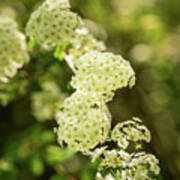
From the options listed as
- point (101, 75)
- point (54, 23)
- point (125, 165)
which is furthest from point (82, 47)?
point (125, 165)

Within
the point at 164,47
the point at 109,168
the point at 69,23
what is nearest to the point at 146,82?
the point at 164,47

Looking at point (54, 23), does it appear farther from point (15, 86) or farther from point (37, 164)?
point (37, 164)

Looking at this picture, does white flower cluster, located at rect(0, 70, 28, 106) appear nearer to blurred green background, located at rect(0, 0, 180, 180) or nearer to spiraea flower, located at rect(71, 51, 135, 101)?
blurred green background, located at rect(0, 0, 180, 180)

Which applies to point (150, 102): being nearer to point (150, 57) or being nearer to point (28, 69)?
point (150, 57)

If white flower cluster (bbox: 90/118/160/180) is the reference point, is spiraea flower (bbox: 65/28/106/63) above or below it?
Answer: above

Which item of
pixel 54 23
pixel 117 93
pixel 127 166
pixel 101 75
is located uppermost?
pixel 117 93

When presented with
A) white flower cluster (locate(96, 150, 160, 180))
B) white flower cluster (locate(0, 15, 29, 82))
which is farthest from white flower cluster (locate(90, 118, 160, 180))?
white flower cluster (locate(0, 15, 29, 82))
